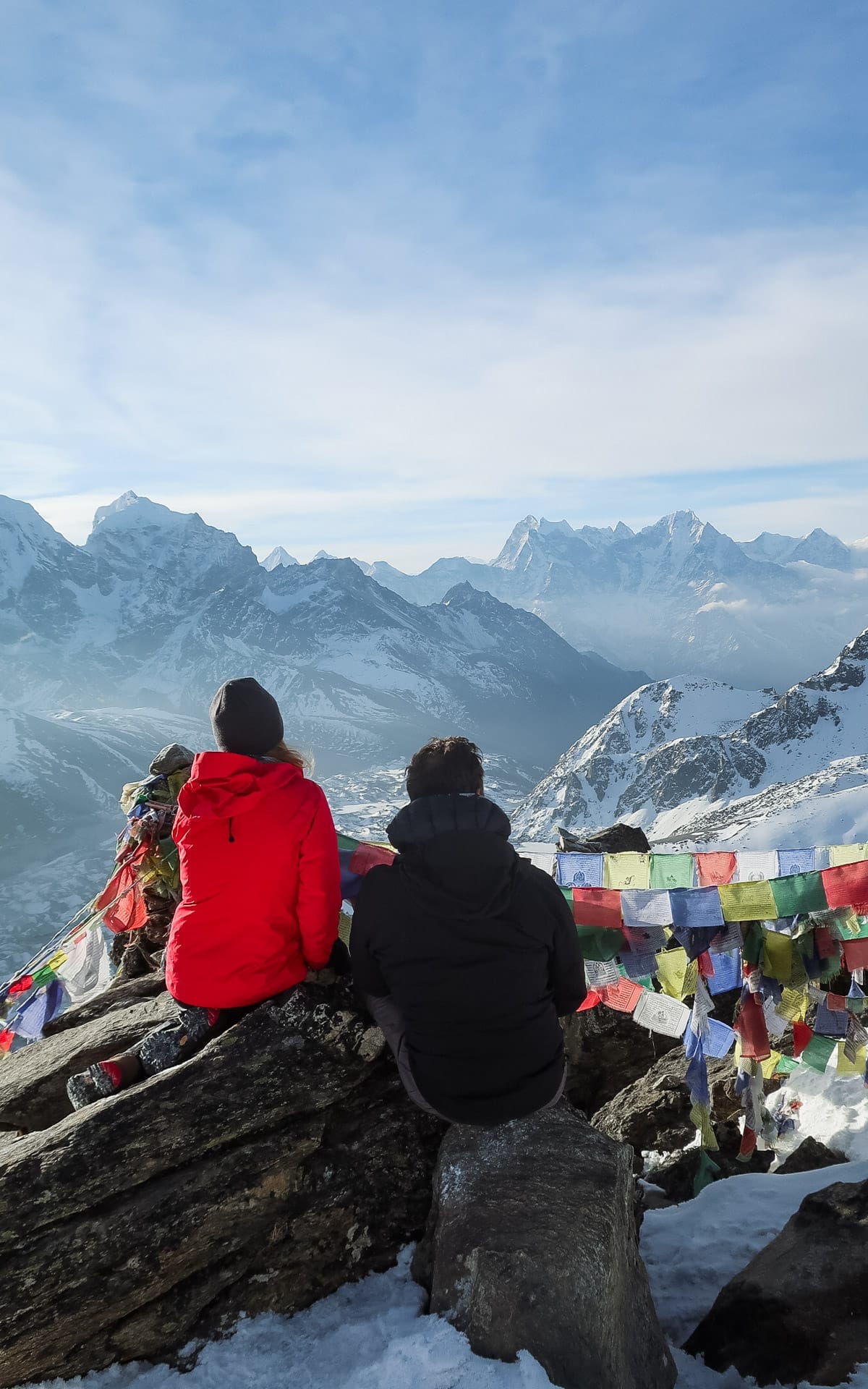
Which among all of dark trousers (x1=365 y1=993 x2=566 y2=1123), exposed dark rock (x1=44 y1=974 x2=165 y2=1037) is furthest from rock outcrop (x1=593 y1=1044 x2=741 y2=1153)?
exposed dark rock (x1=44 y1=974 x2=165 y2=1037)

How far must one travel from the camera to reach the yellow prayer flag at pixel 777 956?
25.0ft

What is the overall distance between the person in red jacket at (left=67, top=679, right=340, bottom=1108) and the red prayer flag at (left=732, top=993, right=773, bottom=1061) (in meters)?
4.43

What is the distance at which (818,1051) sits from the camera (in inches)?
327

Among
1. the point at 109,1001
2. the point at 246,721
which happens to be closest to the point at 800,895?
the point at 246,721

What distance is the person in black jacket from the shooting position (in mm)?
5023

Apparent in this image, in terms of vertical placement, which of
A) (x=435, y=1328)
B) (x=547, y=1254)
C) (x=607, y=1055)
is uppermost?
(x=547, y=1254)

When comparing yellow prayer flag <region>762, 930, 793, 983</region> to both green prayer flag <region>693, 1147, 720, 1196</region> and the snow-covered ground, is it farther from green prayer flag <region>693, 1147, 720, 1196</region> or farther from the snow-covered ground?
green prayer flag <region>693, 1147, 720, 1196</region>

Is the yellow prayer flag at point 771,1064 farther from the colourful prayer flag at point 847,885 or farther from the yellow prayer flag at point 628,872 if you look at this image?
the yellow prayer flag at point 628,872

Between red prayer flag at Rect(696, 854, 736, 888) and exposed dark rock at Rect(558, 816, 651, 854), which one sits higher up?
red prayer flag at Rect(696, 854, 736, 888)

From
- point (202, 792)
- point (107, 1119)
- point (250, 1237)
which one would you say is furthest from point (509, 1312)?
point (202, 792)

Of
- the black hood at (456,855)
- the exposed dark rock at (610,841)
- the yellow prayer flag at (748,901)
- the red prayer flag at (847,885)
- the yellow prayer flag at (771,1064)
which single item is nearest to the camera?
the black hood at (456,855)

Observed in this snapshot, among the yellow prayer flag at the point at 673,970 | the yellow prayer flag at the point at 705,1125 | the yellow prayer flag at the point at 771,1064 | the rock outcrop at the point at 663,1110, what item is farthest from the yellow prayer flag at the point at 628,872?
the yellow prayer flag at the point at 771,1064

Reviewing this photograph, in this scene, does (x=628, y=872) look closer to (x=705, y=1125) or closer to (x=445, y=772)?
(x=705, y=1125)

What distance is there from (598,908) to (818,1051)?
2.94 metres
